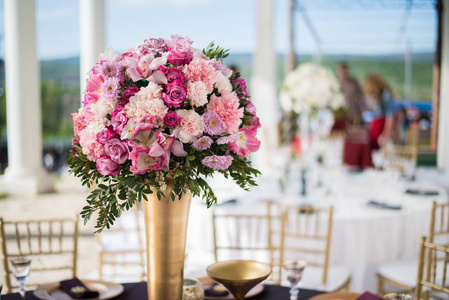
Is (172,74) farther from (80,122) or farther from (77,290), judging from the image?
(77,290)

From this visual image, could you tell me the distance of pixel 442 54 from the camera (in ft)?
26.7

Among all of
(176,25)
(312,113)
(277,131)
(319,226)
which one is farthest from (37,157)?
(176,25)

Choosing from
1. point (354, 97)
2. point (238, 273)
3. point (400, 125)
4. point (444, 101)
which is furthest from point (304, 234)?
point (354, 97)

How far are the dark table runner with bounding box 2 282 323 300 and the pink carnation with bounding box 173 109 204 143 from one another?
784 mm

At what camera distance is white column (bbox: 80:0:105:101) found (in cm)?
576

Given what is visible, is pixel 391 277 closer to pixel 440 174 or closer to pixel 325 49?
pixel 440 174

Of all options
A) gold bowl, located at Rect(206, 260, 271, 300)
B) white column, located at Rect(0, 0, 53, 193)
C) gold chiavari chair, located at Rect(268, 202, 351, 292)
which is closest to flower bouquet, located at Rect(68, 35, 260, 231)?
gold bowl, located at Rect(206, 260, 271, 300)

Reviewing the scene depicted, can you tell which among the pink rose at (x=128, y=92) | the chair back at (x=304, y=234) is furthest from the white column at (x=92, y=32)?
the pink rose at (x=128, y=92)

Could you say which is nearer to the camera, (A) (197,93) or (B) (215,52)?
(A) (197,93)

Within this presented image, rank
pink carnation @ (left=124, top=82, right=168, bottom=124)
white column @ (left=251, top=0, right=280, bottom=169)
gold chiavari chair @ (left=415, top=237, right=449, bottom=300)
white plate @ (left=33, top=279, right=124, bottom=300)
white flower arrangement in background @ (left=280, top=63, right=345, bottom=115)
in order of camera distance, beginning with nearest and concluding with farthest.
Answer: pink carnation @ (left=124, top=82, right=168, bottom=124) → white plate @ (left=33, top=279, right=124, bottom=300) → gold chiavari chair @ (left=415, top=237, right=449, bottom=300) → white flower arrangement in background @ (left=280, top=63, right=345, bottom=115) → white column @ (left=251, top=0, right=280, bottom=169)

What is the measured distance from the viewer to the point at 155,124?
110cm

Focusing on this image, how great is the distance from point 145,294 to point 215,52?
3.02ft

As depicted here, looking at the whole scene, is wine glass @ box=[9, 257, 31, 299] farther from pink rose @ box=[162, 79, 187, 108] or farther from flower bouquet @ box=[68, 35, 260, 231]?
pink rose @ box=[162, 79, 187, 108]

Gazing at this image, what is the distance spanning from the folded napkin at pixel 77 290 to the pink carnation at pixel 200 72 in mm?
933
